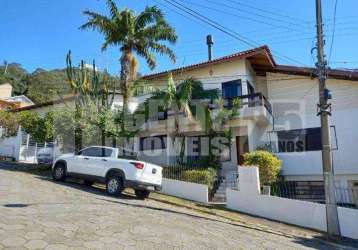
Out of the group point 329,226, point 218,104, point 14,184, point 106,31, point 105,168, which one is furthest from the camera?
point 106,31

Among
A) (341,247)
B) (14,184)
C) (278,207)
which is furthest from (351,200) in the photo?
(14,184)

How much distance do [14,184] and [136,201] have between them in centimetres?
461

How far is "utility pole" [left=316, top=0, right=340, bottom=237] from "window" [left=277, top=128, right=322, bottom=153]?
7101 millimetres

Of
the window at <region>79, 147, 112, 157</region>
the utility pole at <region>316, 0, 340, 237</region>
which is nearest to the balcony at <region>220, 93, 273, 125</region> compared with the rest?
the utility pole at <region>316, 0, 340, 237</region>

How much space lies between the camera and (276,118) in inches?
843

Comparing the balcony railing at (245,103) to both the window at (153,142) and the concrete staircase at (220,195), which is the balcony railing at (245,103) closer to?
the window at (153,142)

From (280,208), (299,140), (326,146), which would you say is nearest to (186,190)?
(280,208)

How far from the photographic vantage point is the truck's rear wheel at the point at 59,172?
15.7 meters

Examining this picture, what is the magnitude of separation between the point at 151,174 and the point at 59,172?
4712 mm

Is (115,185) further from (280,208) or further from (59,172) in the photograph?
(280,208)

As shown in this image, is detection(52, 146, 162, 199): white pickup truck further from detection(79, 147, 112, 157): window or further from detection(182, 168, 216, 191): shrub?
detection(182, 168, 216, 191): shrub

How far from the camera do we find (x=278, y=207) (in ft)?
45.9

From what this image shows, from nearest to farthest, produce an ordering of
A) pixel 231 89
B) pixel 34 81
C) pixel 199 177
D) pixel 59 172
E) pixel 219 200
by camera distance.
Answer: pixel 59 172
pixel 219 200
pixel 199 177
pixel 231 89
pixel 34 81

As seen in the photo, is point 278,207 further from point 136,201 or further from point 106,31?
point 106,31
